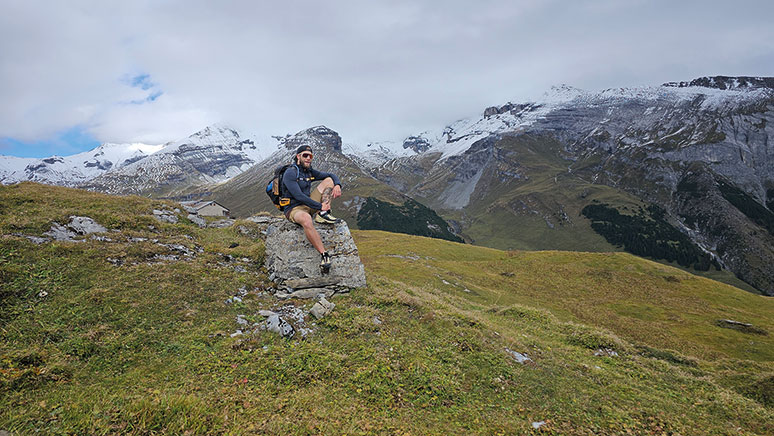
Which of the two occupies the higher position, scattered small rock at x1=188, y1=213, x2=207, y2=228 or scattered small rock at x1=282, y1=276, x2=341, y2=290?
scattered small rock at x1=188, y1=213, x2=207, y2=228

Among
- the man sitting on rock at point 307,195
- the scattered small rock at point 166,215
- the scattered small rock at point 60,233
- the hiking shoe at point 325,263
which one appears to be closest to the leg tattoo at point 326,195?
the man sitting on rock at point 307,195

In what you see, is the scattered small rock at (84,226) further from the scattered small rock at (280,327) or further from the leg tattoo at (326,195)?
the leg tattoo at (326,195)

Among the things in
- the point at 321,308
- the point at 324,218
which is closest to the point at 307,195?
the point at 324,218

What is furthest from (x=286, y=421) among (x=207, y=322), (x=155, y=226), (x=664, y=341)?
(x=664, y=341)

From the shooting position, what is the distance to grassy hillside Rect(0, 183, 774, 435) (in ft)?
19.9

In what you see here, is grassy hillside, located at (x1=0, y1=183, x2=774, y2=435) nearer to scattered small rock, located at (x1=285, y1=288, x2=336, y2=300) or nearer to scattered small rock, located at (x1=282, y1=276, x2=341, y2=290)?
scattered small rock, located at (x1=285, y1=288, x2=336, y2=300)

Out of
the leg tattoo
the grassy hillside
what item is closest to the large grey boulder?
the grassy hillside

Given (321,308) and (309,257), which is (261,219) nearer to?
(309,257)

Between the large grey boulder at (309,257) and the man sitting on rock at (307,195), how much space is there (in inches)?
14.3

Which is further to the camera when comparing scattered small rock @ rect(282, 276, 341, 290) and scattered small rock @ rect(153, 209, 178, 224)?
scattered small rock @ rect(153, 209, 178, 224)

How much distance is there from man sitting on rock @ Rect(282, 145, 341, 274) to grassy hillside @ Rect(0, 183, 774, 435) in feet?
8.94

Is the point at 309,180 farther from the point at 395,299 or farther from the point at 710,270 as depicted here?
the point at 710,270

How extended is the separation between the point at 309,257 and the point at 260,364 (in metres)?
5.63

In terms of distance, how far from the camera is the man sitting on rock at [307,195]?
1283cm
